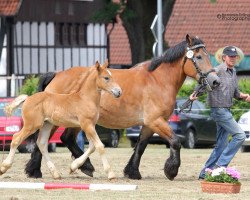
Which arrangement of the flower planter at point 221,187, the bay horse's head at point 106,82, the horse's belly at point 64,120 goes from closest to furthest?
the flower planter at point 221,187 → the bay horse's head at point 106,82 → the horse's belly at point 64,120

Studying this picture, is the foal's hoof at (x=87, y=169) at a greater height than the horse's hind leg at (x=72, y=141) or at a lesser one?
lesser

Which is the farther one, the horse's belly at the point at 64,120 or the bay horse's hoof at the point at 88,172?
the bay horse's hoof at the point at 88,172

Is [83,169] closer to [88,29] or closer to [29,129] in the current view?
[29,129]

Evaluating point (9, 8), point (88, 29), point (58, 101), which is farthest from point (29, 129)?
point (88, 29)

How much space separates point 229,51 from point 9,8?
29.4 m

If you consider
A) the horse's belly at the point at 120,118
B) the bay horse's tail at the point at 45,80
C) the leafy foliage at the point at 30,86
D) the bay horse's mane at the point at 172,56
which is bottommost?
the leafy foliage at the point at 30,86

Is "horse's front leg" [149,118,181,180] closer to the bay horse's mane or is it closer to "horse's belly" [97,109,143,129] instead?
"horse's belly" [97,109,143,129]

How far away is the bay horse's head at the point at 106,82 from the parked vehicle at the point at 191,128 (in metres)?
15.9

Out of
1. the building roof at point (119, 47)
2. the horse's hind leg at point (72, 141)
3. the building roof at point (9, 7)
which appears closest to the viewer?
the horse's hind leg at point (72, 141)

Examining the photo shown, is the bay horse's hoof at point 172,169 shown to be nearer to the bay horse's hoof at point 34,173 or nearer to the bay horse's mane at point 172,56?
the bay horse's mane at point 172,56

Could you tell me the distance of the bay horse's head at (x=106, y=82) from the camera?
18.2 m

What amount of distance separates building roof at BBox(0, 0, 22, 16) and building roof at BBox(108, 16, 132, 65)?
972 centimetres

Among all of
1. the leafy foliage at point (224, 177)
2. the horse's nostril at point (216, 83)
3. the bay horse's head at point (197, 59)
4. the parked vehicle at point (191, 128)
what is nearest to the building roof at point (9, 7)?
the parked vehicle at point (191, 128)

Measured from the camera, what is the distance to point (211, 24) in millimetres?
55625
